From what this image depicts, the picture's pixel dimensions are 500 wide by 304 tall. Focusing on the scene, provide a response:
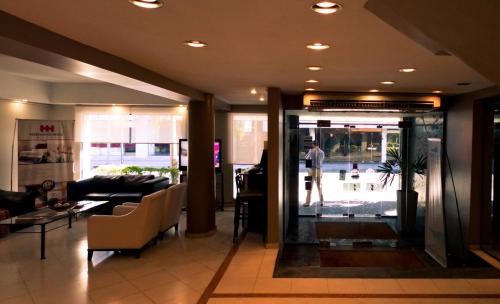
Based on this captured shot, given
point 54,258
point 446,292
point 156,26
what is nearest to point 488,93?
point 446,292

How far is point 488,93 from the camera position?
552 centimetres

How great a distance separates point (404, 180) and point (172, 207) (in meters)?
4.69

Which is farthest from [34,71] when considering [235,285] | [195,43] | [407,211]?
[407,211]

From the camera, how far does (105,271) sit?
16.4 feet

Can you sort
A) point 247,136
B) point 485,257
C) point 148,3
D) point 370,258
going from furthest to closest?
point 247,136 < point 370,258 < point 485,257 < point 148,3

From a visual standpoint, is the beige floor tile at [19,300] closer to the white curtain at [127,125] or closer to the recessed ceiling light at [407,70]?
the recessed ceiling light at [407,70]

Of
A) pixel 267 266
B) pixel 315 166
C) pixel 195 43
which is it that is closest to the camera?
pixel 195 43

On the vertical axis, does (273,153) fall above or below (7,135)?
below

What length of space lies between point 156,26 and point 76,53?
2.72ft

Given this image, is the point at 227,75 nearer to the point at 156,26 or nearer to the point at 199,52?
the point at 199,52

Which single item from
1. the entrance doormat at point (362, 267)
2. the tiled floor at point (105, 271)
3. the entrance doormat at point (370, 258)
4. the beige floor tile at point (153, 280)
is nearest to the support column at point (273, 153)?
the entrance doormat at point (362, 267)

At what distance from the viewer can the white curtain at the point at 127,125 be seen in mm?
9234

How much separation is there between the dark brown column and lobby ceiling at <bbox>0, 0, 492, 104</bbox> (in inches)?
75.2

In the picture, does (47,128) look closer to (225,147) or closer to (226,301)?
(225,147)
